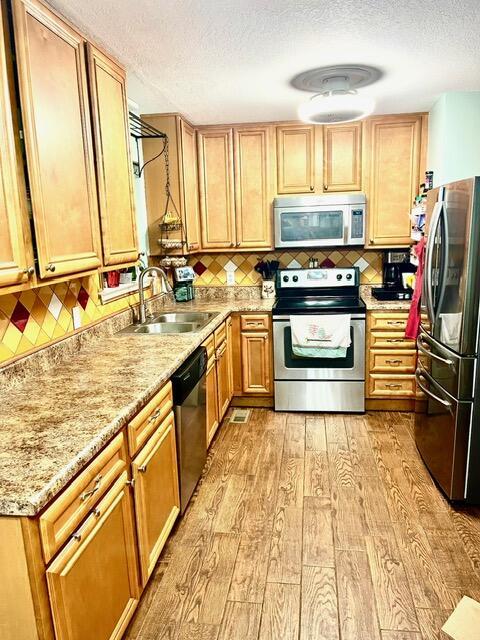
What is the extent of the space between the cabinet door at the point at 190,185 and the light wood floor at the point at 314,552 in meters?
1.73

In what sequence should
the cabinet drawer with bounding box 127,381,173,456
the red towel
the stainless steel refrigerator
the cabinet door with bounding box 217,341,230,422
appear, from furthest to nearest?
the cabinet door with bounding box 217,341,230,422 < the red towel < the stainless steel refrigerator < the cabinet drawer with bounding box 127,381,173,456

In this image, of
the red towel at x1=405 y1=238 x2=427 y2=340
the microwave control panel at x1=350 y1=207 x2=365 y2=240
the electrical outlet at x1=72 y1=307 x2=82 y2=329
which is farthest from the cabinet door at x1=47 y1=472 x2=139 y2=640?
the microwave control panel at x1=350 y1=207 x2=365 y2=240

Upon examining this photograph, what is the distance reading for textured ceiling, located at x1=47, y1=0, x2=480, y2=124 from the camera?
6.32 ft

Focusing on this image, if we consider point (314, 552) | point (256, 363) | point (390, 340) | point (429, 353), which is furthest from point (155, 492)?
point (390, 340)

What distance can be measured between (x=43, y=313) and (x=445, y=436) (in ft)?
7.01

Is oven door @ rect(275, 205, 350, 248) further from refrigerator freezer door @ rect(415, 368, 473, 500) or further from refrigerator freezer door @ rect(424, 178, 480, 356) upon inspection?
refrigerator freezer door @ rect(415, 368, 473, 500)

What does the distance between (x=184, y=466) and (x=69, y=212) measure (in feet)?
4.37

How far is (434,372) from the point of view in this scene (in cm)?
265

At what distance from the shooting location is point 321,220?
12.4ft

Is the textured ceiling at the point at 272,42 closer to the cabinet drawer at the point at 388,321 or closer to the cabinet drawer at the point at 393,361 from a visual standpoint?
the cabinet drawer at the point at 388,321

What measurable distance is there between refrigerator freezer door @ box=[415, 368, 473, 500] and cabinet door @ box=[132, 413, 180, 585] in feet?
4.64

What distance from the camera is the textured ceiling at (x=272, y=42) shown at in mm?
1926

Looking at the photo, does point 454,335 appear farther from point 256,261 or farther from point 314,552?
point 256,261

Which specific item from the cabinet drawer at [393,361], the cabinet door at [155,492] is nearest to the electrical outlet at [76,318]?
the cabinet door at [155,492]
